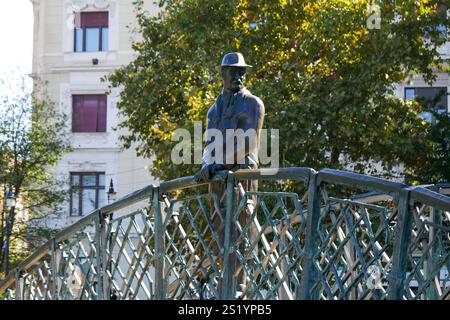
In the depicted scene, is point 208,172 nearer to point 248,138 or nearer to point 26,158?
point 248,138

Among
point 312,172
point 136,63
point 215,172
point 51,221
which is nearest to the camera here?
point 312,172

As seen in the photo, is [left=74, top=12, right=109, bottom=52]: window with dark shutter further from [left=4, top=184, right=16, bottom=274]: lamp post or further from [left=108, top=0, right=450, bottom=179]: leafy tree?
[left=108, top=0, right=450, bottom=179]: leafy tree

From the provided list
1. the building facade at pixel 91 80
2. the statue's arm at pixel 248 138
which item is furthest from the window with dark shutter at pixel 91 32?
the statue's arm at pixel 248 138

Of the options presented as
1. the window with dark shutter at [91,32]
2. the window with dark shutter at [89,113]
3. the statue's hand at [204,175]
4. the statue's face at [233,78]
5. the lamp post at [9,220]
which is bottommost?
the lamp post at [9,220]

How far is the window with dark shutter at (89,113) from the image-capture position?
5306 cm

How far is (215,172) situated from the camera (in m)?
14.2

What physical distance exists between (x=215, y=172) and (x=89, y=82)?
39.3 m

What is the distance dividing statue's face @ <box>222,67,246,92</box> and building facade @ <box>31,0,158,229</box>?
38157 millimetres

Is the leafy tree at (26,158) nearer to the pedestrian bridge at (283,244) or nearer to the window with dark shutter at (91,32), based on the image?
the window with dark shutter at (91,32)

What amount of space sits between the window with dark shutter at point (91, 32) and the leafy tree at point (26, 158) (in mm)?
8618

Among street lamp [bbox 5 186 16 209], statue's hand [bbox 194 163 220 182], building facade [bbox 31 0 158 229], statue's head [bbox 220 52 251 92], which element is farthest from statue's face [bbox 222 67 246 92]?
building facade [bbox 31 0 158 229]

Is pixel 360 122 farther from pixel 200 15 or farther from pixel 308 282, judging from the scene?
pixel 308 282

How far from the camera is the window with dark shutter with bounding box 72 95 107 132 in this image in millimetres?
53062
